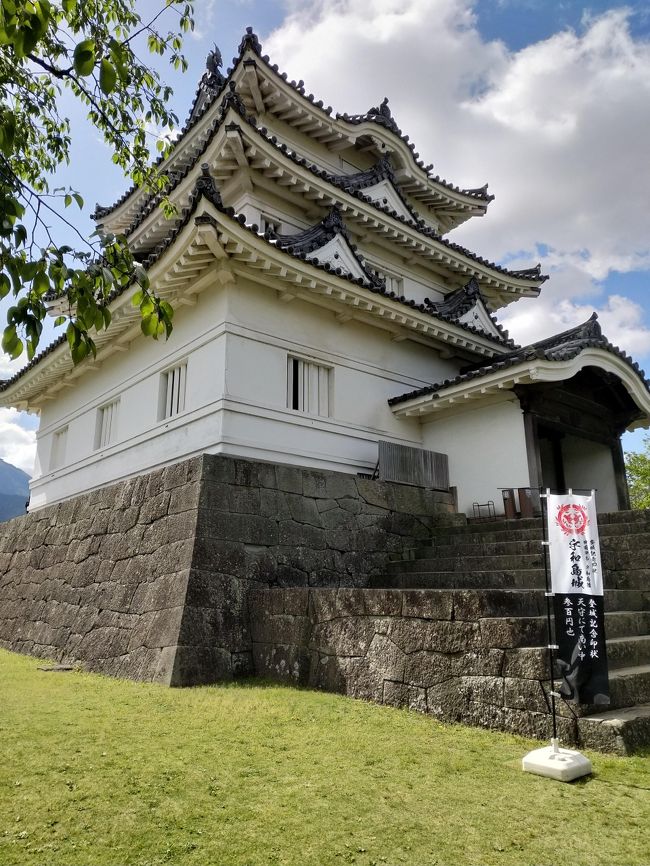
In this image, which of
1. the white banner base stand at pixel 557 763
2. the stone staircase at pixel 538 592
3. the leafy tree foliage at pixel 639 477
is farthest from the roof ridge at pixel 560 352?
the leafy tree foliage at pixel 639 477

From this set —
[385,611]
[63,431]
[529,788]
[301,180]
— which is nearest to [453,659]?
[385,611]

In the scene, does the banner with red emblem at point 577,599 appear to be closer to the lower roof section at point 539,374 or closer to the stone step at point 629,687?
the stone step at point 629,687

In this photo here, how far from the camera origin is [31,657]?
9.52 meters

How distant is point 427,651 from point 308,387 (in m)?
5.53

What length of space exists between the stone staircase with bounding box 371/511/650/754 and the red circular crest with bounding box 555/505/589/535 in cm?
80

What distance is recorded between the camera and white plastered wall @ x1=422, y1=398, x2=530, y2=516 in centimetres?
955

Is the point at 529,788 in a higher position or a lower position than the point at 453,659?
lower

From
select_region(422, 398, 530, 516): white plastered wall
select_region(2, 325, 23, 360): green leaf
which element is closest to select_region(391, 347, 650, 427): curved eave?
select_region(422, 398, 530, 516): white plastered wall

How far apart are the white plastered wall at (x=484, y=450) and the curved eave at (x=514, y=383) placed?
0.73 feet

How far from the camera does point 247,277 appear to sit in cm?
905

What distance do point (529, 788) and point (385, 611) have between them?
7.37 feet

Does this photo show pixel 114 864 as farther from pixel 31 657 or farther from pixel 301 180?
pixel 301 180

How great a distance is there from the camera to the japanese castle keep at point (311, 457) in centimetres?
548

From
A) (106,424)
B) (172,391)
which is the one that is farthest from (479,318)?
(106,424)
